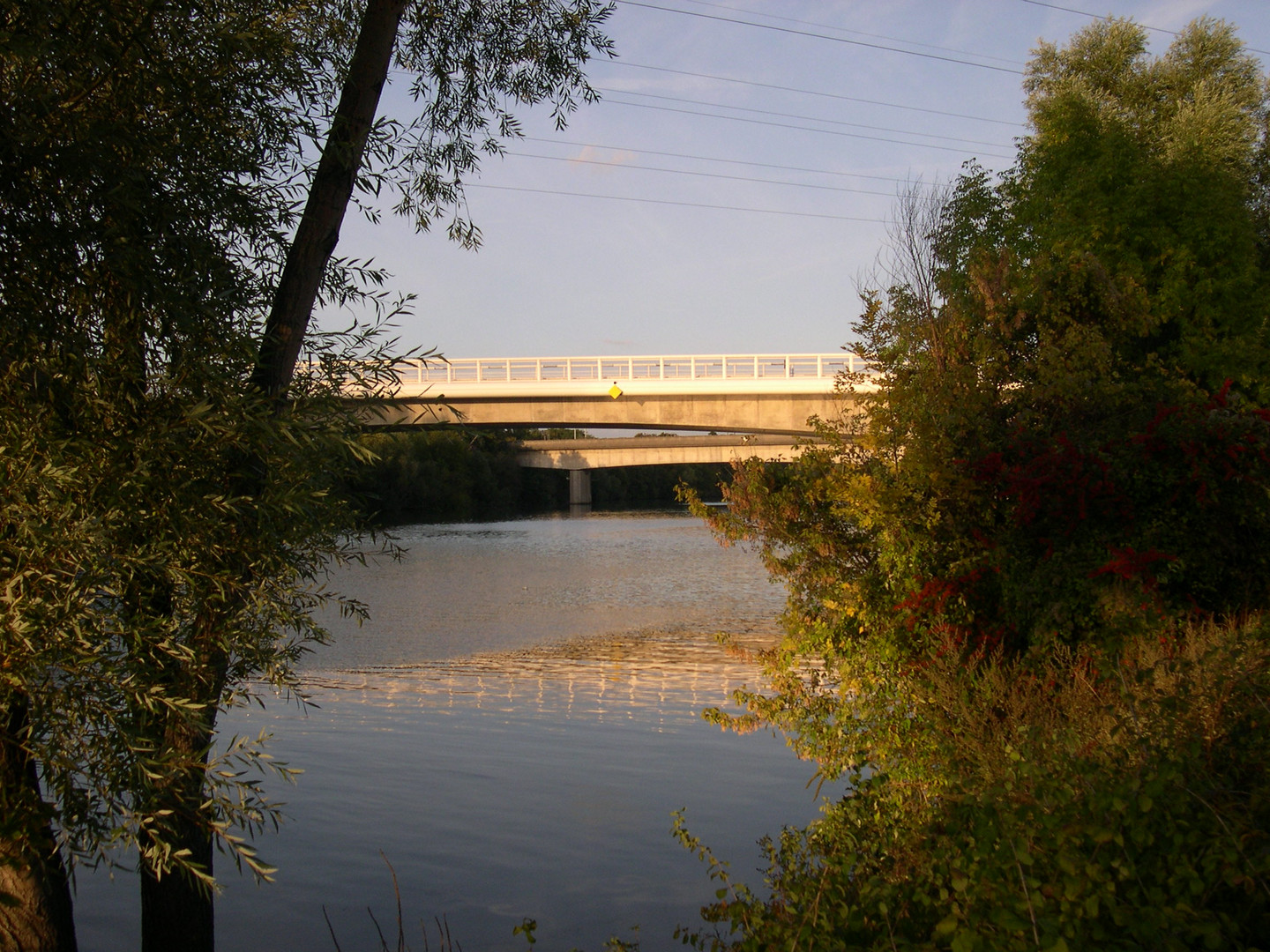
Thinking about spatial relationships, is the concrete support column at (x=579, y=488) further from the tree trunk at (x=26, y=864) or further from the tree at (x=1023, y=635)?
the tree trunk at (x=26, y=864)

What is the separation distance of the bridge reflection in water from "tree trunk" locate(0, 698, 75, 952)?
24.3 feet

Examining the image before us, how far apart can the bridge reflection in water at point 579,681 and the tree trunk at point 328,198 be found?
24.2 ft

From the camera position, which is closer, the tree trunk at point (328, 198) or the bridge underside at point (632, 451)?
the tree trunk at point (328, 198)

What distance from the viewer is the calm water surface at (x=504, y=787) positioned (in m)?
7.23

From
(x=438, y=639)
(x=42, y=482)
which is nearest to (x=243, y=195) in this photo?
(x=42, y=482)

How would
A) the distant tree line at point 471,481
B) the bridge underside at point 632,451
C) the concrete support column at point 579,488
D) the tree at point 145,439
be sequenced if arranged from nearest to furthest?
the tree at point 145,439 < the bridge underside at point 632,451 < the distant tree line at point 471,481 < the concrete support column at point 579,488

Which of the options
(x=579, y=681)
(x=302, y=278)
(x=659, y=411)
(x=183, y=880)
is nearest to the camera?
(x=183, y=880)

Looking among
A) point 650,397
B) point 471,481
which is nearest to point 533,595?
point 650,397

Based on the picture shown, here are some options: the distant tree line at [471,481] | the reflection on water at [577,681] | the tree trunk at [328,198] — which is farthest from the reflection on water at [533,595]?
the distant tree line at [471,481]

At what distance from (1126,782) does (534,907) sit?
465cm

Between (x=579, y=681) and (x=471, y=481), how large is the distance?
59.4 m

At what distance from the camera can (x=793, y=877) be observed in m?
6.00

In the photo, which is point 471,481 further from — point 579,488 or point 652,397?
point 652,397

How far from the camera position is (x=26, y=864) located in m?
4.83
